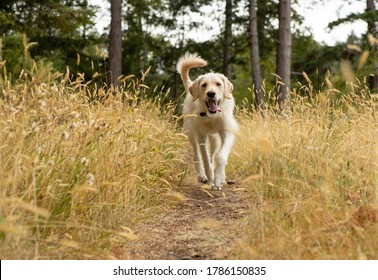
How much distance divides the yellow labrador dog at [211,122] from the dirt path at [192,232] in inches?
31.6

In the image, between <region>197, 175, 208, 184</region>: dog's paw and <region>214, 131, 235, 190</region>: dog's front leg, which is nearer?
<region>214, 131, 235, 190</region>: dog's front leg

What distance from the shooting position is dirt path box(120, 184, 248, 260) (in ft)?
9.94

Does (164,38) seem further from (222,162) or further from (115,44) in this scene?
(222,162)

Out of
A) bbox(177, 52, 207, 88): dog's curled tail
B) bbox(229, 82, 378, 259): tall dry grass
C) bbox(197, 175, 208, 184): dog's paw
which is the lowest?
bbox(197, 175, 208, 184): dog's paw

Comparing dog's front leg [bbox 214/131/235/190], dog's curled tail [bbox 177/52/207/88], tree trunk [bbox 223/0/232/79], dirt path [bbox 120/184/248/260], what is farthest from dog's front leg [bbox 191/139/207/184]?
tree trunk [bbox 223/0/232/79]

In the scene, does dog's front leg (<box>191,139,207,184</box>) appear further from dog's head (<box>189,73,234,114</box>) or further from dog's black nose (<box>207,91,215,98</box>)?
dog's black nose (<box>207,91,215,98</box>)

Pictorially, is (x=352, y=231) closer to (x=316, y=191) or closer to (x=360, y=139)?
(x=316, y=191)

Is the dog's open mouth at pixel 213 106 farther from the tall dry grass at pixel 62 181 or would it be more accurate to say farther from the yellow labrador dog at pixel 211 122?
the tall dry grass at pixel 62 181

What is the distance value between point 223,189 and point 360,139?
1.60 metres

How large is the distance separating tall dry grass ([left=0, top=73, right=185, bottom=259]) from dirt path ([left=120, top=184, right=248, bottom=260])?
15 centimetres

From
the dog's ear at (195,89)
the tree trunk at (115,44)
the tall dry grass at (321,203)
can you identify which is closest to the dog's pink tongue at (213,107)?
the dog's ear at (195,89)

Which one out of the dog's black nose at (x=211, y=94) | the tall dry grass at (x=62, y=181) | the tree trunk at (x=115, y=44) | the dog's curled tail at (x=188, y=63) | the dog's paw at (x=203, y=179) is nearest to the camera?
the tall dry grass at (x=62, y=181)

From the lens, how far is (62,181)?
301 centimetres

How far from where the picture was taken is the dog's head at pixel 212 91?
17.9ft
